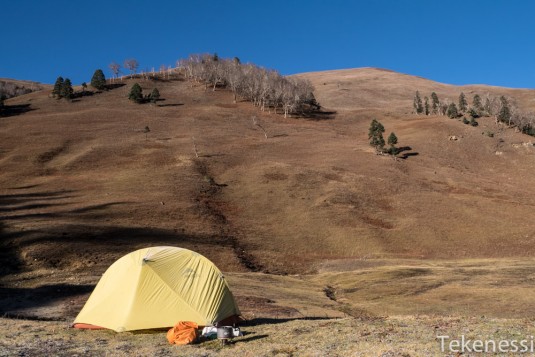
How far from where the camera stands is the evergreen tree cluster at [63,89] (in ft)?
427

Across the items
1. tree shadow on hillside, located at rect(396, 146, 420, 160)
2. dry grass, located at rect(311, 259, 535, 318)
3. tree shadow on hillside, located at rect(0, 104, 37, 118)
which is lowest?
dry grass, located at rect(311, 259, 535, 318)

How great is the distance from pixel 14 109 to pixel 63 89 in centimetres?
1733

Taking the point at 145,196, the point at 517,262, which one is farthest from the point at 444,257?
the point at 145,196

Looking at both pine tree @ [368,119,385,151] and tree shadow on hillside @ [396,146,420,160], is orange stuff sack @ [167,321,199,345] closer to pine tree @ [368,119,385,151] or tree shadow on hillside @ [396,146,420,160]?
tree shadow on hillside @ [396,146,420,160]

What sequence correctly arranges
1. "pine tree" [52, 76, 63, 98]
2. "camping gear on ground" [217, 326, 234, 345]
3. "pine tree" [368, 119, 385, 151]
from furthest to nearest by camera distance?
1. "pine tree" [52, 76, 63, 98]
2. "pine tree" [368, 119, 385, 151]
3. "camping gear on ground" [217, 326, 234, 345]

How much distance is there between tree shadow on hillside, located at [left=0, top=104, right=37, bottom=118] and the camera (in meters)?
111

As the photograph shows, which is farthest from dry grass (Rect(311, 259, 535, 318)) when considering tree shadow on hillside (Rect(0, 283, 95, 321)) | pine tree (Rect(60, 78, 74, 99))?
pine tree (Rect(60, 78, 74, 99))

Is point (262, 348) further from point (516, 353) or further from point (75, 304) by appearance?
point (75, 304)

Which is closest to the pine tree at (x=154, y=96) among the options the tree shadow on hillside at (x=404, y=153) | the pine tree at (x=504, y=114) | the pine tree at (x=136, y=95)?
the pine tree at (x=136, y=95)

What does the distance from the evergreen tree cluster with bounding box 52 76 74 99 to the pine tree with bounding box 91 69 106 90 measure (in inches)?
423

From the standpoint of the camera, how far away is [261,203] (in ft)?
212

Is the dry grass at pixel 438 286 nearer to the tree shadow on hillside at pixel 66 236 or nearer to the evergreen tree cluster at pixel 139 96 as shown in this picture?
the tree shadow on hillside at pixel 66 236

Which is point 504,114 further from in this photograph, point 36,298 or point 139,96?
point 36,298

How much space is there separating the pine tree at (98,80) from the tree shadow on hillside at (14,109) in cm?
2613
